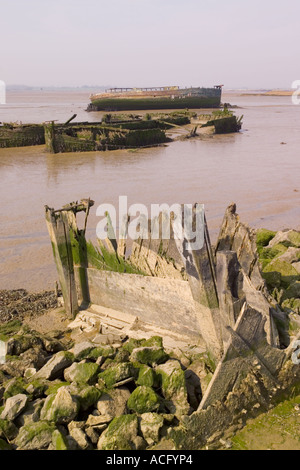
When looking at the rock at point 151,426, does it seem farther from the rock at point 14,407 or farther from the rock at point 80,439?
the rock at point 14,407

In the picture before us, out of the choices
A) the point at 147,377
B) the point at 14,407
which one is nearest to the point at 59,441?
the point at 14,407

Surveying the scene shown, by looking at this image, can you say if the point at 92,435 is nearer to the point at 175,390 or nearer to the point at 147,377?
the point at 147,377

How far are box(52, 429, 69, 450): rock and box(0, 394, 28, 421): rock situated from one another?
537 millimetres

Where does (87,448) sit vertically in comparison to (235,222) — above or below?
below

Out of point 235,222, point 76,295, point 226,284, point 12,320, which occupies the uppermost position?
point 235,222

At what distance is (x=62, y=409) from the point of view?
4.17 metres

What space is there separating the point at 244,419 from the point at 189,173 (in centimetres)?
1570

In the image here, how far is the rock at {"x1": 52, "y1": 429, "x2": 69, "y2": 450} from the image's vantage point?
3854mm

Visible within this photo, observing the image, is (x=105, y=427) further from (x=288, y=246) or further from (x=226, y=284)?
(x=288, y=246)

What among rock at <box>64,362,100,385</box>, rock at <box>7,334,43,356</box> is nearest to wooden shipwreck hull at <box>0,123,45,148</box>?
rock at <box>7,334,43,356</box>

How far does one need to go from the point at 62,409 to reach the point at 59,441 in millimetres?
342

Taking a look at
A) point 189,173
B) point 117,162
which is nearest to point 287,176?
point 189,173

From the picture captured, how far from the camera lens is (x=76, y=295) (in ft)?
22.1

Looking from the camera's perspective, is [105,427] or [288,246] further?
[288,246]
